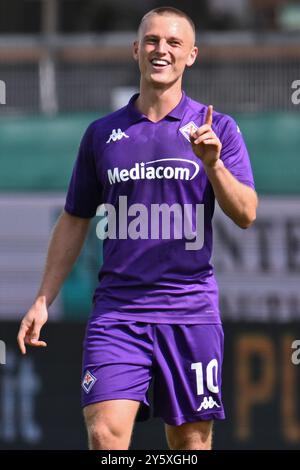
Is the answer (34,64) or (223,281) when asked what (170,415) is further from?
(34,64)

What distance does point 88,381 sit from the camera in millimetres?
4727

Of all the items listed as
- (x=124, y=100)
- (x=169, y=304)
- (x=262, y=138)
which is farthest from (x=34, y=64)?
(x=169, y=304)

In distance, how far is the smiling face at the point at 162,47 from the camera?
4.80 metres

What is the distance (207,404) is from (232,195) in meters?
0.87

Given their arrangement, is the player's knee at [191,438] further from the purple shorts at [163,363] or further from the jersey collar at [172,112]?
the jersey collar at [172,112]

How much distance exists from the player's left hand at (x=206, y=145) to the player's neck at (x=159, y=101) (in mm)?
480

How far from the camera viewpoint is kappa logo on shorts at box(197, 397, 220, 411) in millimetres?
4820

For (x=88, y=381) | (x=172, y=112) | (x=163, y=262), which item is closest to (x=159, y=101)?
(x=172, y=112)

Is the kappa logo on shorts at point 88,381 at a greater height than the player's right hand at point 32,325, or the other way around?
→ the player's right hand at point 32,325

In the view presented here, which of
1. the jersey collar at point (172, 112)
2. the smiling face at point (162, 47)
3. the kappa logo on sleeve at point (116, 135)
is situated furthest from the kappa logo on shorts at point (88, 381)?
the smiling face at point (162, 47)

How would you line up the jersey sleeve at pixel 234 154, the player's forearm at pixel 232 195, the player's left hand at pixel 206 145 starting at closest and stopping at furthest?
the player's left hand at pixel 206 145, the player's forearm at pixel 232 195, the jersey sleeve at pixel 234 154

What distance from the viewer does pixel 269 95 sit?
1112 cm

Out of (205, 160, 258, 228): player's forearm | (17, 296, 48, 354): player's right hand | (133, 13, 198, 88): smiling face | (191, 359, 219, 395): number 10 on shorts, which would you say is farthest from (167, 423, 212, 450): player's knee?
(133, 13, 198, 88): smiling face

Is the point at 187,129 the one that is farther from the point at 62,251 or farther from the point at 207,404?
the point at 207,404
